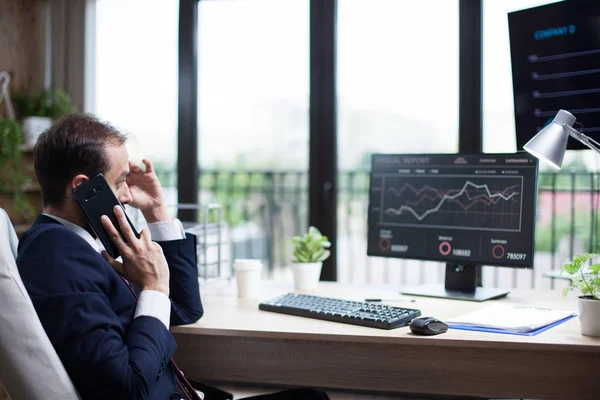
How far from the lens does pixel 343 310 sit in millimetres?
1845

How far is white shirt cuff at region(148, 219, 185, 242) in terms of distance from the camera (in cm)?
189

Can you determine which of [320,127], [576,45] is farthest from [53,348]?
[320,127]

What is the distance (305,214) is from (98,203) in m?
2.86

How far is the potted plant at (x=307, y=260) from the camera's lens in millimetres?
2322

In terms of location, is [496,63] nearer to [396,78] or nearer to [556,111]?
[396,78]

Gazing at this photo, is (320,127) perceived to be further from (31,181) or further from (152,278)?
(152,278)

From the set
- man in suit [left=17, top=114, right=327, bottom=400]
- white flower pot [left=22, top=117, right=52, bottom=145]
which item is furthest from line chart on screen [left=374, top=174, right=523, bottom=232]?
white flower pot [left=22, top=117, right=52, bottom=145]

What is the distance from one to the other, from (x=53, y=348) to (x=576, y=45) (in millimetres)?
1992

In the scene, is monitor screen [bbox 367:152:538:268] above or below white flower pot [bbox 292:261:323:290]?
above

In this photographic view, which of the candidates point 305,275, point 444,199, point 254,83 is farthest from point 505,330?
point 254,83

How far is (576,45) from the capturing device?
2.29m

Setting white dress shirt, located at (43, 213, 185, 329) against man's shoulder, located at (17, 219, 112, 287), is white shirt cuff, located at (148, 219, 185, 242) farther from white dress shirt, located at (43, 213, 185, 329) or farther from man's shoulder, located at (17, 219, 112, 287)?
man's shoulder, located at (17, 219, 112, 287)

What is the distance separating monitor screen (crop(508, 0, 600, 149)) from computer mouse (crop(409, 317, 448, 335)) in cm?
104

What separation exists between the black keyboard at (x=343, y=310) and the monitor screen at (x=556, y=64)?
3.22ft
